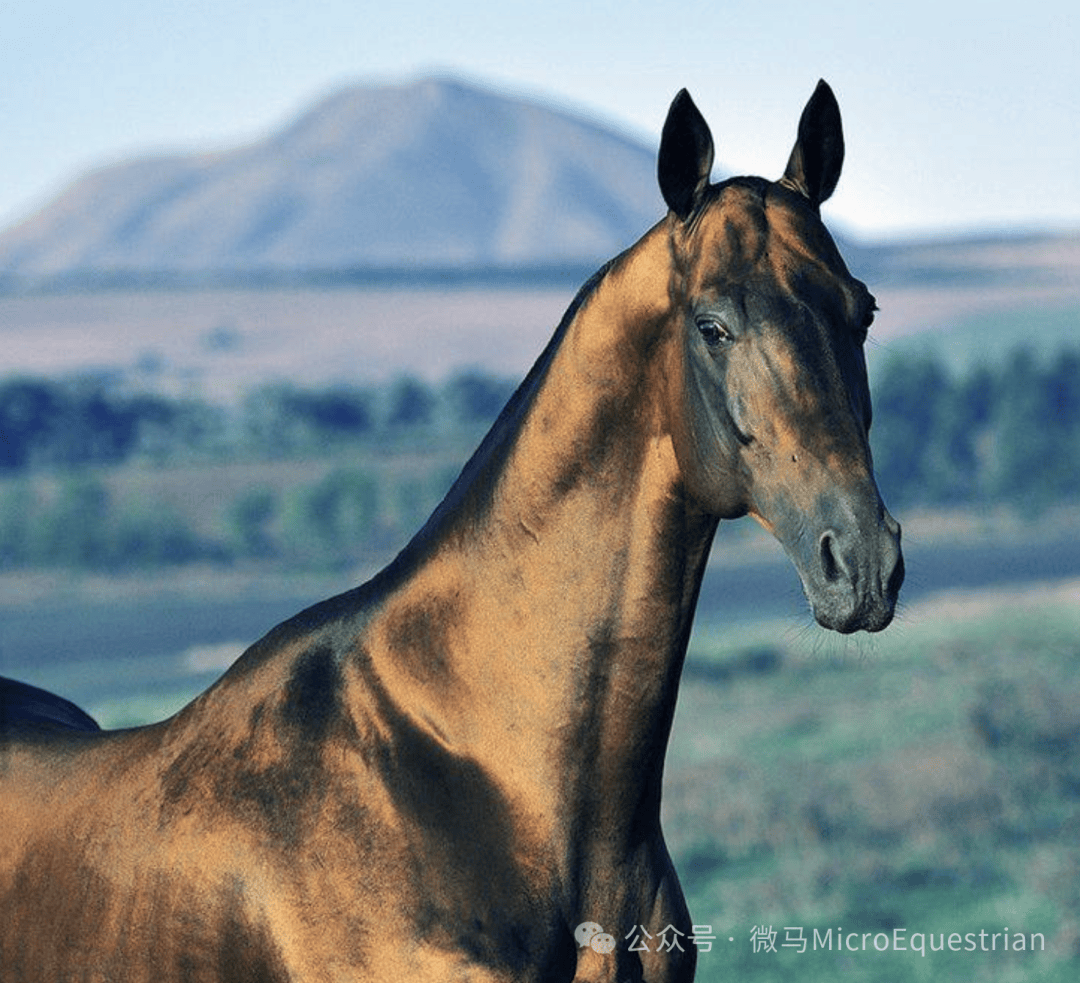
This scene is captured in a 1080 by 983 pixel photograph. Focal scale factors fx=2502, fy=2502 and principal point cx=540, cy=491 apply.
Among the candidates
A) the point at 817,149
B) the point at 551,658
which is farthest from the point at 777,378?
the point at 551,658

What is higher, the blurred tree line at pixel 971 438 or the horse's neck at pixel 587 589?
the horse's neck at pixel 587 589

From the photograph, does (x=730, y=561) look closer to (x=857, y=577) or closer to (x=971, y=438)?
(x=971, y=438)

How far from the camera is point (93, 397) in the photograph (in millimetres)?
99625

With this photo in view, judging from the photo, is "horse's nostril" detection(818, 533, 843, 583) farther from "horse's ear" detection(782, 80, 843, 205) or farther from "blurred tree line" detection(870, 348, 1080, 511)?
"blurred tree line" detection(870, 348, 1080, 511)

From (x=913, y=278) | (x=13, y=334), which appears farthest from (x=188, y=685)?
(x=913, y=278)

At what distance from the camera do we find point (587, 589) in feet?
17.3

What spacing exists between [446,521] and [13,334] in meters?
159

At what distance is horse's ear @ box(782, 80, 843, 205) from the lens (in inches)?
212

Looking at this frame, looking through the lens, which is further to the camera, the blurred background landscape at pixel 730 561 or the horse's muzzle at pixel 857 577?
the blurred background landscape at pixel 730 561

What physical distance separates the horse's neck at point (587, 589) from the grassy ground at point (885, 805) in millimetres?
17382

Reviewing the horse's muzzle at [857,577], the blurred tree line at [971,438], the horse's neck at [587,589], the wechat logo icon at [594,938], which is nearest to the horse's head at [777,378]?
the horse's muzzle at [857,577]

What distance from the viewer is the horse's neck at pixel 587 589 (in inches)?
206

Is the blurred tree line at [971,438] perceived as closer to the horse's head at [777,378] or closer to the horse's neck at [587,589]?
the horse's neck at [587,589]

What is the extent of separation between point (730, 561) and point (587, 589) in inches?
2834
